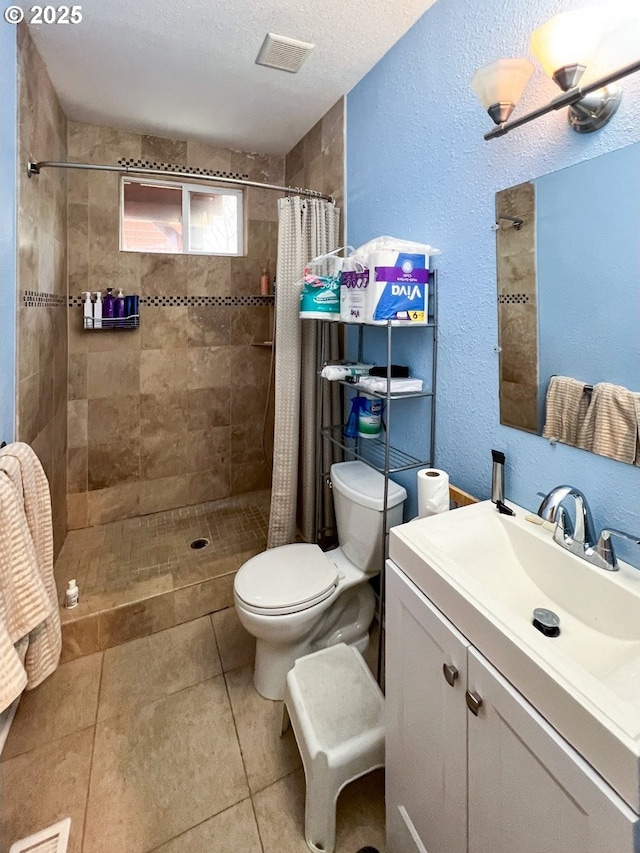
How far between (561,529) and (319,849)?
3.61 feet

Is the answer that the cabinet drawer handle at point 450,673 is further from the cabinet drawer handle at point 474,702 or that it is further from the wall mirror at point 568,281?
the wall mirror at point 568,281

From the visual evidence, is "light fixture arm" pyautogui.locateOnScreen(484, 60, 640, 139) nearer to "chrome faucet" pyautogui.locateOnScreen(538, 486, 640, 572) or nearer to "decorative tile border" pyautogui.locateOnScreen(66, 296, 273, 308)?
"chrome faucet" pyautogui.locateOnScreen(538, 486, 640, 572)

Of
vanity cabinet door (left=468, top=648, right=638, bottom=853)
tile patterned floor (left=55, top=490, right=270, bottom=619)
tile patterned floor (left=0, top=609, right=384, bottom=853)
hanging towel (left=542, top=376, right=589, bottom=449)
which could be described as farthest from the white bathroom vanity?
tile patterned floor (left=55, top=490, right=270, bottom=619)

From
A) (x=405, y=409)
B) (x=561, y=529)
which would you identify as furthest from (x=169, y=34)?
(x=561, y=529)

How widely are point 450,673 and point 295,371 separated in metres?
1.58

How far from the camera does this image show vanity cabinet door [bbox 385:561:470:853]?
2.81 ft

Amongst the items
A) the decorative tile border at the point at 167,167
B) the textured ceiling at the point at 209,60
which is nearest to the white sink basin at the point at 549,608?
the textured ceiling at the point at 209,60

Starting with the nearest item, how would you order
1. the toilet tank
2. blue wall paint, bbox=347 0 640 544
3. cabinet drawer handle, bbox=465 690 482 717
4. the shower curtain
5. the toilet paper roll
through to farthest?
cabinet drawer handle, bbox=465 690 482 717
blue wall paint, bbox=347 0 640 544
the toilet paper roll
the toilet tank
the shower curtain

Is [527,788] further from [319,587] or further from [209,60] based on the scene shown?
[209,60]

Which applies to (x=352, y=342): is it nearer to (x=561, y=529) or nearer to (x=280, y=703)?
(x=561, y=529)

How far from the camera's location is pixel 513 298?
49.7 inches

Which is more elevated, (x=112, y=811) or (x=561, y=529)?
(x=561, y=529)

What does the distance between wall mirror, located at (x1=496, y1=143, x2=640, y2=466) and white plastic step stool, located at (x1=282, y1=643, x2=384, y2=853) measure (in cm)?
96

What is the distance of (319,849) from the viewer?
3.90 feet
